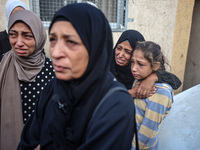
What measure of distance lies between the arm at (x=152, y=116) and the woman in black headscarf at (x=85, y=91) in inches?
27.6

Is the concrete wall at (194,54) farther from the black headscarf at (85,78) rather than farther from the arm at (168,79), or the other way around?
the black headscarf at (85,78)

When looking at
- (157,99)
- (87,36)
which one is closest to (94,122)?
(87,36)

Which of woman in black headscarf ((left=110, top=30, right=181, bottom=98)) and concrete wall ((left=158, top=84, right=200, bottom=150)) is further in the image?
concrete wall ((left=158, top=84, right=200, bottom=150))

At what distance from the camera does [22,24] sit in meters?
1.91

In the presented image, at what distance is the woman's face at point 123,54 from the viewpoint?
2.12 m

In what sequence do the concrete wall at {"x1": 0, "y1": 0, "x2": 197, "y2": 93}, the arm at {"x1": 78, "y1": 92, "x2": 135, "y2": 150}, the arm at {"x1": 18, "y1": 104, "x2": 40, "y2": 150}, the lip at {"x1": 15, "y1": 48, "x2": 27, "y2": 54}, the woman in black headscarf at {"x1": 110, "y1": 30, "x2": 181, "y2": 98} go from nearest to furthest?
the arm at {"x1": 78, "y1": 92, "x2": 135, "y2": 150} → the arm at {"x1": 18, "y1": 104, "x2": 40, "y2": 150} → the woman in black headscarf at {"x1": 110, "y1": 30, "x2": 181, "y2": 98} → the lip at {"x1": 15, "y1": 48, "x2": 27, "y2": 54} → the concrete wall at {"x1": 0, "y1": 0, "x2": 197, "y2": 93}

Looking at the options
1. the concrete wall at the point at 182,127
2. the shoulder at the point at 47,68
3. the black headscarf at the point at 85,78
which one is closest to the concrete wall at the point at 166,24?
the concrete wall at the point at 182,127

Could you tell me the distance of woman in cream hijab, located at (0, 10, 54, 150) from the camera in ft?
6.04

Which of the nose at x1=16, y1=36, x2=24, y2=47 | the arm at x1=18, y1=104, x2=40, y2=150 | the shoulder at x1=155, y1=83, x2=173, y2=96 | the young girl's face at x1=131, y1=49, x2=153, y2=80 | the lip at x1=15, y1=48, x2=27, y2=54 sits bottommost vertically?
the arm at x1=18, y1=104, x2=40, y2=150

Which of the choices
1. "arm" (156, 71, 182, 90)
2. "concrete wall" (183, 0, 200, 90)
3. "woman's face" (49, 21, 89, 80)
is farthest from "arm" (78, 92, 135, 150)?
"concrete wall" (183, 0, 200, 90)

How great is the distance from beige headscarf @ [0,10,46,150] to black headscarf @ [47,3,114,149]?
40.4 inches

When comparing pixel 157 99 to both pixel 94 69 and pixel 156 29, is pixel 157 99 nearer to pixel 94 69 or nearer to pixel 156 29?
pixel 94 69

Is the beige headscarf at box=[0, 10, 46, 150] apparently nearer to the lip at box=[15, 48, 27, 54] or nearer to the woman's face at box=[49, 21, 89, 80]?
the lip at box=[15, 48, 27, 54]

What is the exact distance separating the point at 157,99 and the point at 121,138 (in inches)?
33.6
